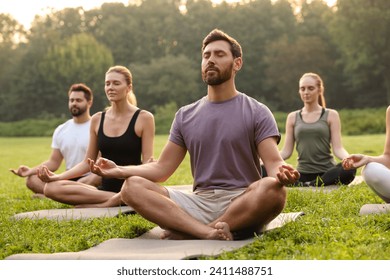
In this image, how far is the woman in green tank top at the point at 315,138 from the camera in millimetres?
8070

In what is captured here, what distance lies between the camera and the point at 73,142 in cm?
816

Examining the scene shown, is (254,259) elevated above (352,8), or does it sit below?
below

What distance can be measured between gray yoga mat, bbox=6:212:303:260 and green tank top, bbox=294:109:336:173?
339cm

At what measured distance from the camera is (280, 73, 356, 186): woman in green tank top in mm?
8070

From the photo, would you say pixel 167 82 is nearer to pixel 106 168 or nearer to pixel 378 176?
pixel 378 176

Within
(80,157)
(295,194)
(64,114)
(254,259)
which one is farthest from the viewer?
(64,114)

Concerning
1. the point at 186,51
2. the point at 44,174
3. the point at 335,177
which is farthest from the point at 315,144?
the point at 186,51

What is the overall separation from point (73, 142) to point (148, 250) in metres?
3.91

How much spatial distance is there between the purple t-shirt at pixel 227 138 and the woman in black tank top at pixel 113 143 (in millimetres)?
1784

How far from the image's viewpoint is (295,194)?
259 inches

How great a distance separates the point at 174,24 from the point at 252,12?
6.60m

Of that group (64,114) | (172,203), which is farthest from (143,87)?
(172,203)

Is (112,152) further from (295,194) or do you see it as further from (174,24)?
(174,24)

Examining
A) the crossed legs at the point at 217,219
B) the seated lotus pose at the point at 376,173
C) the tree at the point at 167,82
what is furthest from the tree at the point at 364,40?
the crossed legs at the point at 217,219
